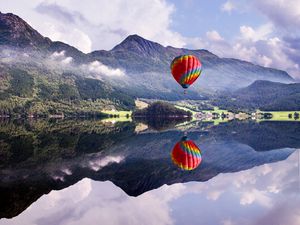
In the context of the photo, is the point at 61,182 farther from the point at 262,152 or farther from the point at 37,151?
the point at 262,152

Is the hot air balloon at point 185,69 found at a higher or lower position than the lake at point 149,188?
higher

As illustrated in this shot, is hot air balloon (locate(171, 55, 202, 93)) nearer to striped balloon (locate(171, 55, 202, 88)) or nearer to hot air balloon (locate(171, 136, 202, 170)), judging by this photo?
striped balloon (locate(171, 55, 202, 88))

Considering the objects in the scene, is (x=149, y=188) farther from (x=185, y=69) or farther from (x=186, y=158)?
(x=185, y=69)

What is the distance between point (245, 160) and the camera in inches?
1951

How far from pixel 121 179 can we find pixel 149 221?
13.2 meters

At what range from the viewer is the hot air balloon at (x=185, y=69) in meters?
105

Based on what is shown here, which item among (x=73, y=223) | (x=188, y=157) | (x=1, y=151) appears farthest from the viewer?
(x=1, y=151)

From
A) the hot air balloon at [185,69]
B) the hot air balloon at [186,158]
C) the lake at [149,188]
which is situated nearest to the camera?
the lake at [149,188]

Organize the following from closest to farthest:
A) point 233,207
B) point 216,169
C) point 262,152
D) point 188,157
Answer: point 233,207
point 216,169
point 188,157
point 262,152

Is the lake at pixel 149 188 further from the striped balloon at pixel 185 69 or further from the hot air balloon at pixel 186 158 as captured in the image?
the striped balloon at pixel 185 69

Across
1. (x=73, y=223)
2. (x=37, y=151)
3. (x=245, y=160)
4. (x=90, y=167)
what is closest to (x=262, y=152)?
(x=245, y=160)

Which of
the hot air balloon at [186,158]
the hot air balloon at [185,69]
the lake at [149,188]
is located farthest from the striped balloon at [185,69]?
the lake at [149,188]

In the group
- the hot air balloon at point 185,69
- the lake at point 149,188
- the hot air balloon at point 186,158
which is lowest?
the lake at point 149,188

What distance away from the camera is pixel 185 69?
343 ft
